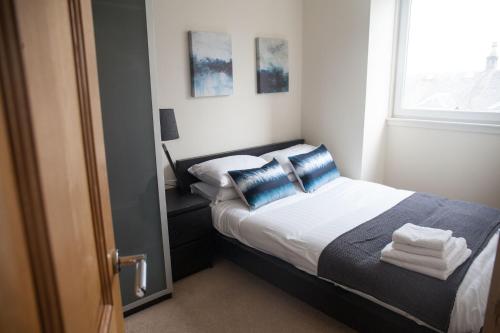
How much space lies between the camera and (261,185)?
281cm

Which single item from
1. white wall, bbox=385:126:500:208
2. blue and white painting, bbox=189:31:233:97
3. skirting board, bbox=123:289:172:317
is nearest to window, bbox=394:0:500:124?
white wall, bbox=385:126:500:208

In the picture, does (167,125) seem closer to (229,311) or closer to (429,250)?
(229,311)

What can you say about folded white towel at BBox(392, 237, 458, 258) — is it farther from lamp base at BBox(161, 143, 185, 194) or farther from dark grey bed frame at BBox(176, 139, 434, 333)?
lamp base at BBox(161, 143, 185, 194)

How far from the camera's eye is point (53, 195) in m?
0.49

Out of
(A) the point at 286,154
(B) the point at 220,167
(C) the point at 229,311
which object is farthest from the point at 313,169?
(C) the point at 229,311

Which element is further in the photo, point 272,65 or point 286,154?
point 272,65

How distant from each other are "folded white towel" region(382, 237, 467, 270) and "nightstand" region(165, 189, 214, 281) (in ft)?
4.36

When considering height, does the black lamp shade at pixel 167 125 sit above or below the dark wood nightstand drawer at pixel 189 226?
above

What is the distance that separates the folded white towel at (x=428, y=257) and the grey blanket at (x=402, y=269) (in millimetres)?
52

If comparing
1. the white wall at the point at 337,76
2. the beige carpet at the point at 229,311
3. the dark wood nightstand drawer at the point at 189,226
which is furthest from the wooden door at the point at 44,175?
the white wall at the point at 337,76

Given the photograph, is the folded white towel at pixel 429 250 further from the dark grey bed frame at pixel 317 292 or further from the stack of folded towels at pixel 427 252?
the dark grey bed frame at pixel 317 292

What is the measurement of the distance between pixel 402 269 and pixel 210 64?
218 centimetres

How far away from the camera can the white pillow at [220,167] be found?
9.32 ft

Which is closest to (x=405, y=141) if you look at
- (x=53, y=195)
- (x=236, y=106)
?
(x=236, y=106)
